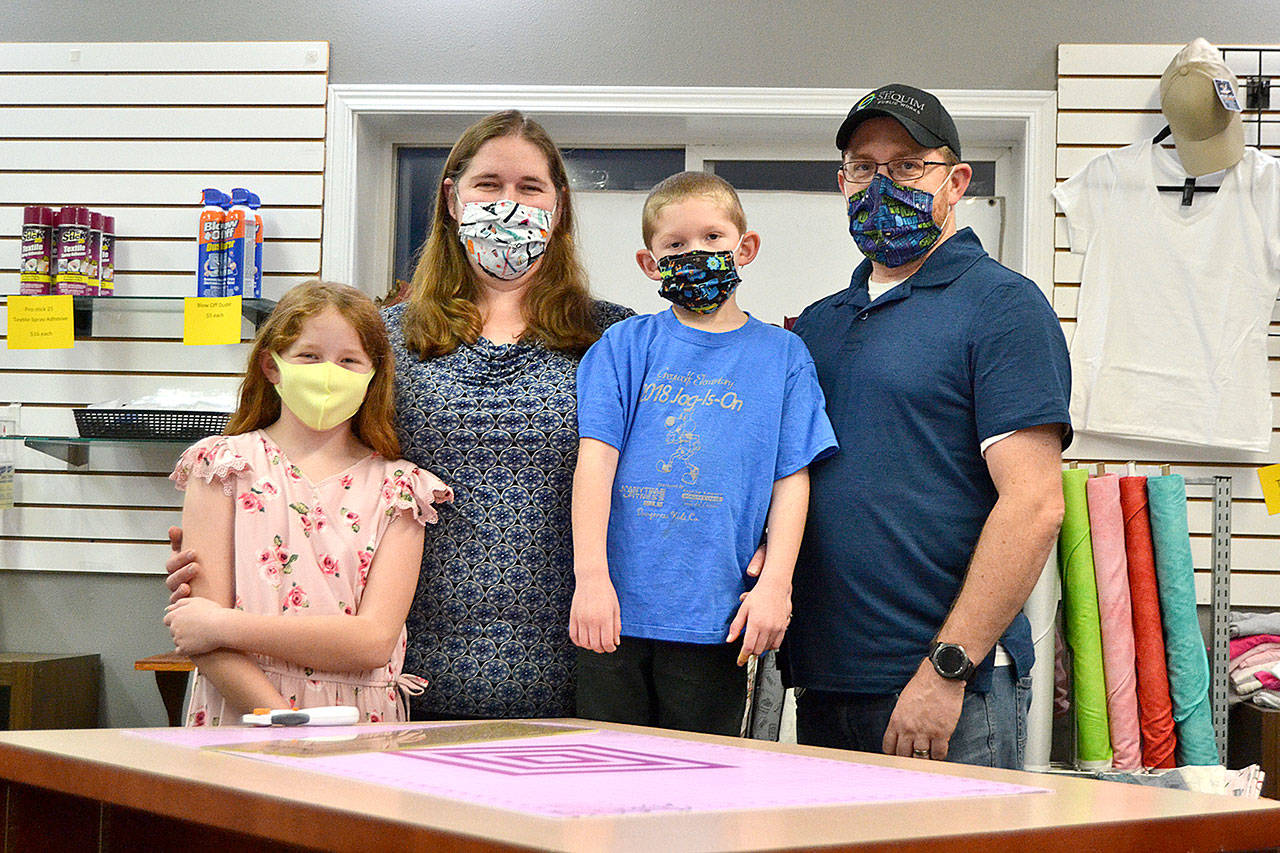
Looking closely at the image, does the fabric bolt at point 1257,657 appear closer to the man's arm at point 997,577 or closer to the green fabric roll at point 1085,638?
the green fabric roll at point 1085,638

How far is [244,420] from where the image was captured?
1.79 m

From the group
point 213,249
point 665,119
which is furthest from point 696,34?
point 213,249

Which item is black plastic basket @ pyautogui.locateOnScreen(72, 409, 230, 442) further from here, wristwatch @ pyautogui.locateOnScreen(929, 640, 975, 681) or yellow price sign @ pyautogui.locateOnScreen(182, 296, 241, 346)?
wristwatch @ pyautogui.locateOnScreen(929, 640, 975, 681)

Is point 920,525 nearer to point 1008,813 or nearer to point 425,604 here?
point 425,604

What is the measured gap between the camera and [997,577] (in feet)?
5.10

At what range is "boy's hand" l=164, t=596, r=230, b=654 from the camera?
5.03ft

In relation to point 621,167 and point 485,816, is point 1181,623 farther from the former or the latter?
point 485,816

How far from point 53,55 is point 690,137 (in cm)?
188

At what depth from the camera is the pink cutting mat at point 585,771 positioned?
764 millimetres

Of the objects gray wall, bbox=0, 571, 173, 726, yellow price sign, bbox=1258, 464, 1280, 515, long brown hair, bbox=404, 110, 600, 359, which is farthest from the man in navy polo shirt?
gray wall, bbox=0, 571, 173, 726

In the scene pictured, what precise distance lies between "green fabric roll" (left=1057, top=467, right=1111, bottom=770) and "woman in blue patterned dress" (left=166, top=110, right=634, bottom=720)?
1497 millimetres

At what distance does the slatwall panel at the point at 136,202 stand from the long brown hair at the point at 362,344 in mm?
1614

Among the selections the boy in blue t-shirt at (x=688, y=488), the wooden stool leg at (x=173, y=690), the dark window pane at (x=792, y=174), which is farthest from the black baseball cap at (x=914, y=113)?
the wooden stool leg at (x=173, y=690)

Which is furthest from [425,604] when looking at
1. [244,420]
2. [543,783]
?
[543,783]
